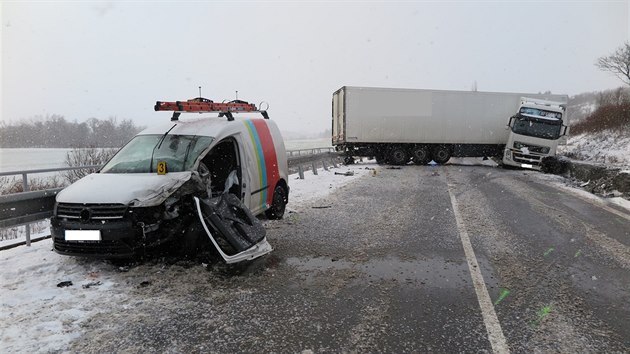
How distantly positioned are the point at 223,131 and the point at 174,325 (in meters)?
3.33

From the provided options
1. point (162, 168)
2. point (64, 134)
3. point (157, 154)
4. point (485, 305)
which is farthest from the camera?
point (64, 134)

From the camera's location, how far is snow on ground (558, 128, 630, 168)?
2132cm

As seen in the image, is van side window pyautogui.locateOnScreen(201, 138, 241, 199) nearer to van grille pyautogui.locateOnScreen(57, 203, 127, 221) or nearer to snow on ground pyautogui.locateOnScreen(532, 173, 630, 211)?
van grille pyautogui.locateOnScreen(57, 203, 127, 221)

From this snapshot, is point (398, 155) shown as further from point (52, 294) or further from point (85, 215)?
point (52, 294)

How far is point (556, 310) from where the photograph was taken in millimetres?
3816

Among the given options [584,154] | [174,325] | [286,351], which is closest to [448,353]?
[286,351]

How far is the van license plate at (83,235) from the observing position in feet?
14.8

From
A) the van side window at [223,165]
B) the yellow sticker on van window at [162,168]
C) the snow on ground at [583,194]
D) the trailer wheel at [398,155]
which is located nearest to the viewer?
the yellow sticker on van window at [162,168]

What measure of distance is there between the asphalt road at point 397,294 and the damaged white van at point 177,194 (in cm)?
46

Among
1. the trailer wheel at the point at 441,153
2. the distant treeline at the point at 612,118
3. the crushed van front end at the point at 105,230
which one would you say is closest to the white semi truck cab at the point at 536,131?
the trailer wheel at the point at 441,153

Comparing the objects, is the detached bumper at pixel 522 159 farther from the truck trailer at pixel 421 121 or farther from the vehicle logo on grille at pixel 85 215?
the vehicle logo on grille at pixel 85 215

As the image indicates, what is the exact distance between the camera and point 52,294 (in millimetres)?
4152

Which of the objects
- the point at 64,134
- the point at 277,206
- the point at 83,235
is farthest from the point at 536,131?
the point at 64,134

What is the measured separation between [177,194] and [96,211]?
0.91 meters
